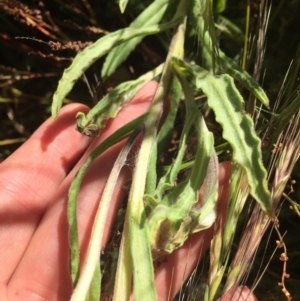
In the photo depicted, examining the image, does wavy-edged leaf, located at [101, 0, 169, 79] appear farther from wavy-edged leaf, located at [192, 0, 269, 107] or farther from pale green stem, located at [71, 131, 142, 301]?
pale green stem, located at [71, 131, 142, 301]

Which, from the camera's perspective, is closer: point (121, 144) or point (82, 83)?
point (121, 144)

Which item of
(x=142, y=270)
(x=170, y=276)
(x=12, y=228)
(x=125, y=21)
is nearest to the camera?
(x=142, y=270)

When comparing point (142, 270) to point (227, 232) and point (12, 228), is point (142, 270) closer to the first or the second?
point (227, 232)

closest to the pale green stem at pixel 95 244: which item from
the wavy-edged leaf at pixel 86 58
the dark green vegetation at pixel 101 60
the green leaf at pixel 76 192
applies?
the green leaf at pixel 76 192

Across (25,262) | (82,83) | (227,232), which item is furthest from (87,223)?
(82,83)

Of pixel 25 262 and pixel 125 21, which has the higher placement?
pixel 125 21

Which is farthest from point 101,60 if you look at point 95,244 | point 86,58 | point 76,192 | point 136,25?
point 95,244

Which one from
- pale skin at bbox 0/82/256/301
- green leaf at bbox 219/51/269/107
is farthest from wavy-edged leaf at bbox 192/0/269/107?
pale skin at bbox 0/82/256/301
